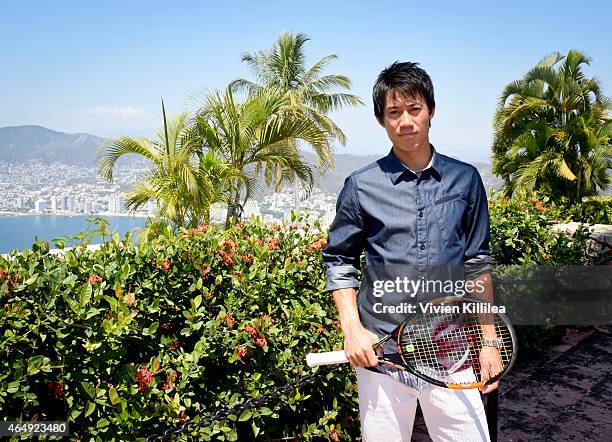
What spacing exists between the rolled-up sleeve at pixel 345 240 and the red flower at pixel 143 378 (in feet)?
2.71

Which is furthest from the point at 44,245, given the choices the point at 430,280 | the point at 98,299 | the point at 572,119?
the point at 572,119

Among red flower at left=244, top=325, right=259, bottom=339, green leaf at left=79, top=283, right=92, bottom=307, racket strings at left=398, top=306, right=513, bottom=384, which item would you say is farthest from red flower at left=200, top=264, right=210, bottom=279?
racket strings at left=398, top=306, right=513, bottom=384

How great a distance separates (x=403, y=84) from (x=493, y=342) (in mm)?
857

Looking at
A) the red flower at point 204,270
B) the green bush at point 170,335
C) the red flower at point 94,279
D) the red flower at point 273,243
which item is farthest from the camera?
the red flower at point 273,243

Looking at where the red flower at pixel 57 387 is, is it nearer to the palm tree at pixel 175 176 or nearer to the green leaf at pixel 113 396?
the green leaf at pixel 113 396

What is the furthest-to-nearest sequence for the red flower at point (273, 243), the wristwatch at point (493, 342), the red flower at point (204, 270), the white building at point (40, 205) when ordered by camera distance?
the white building at point (40, 205), the red flower at point (273, 243), the red flower at point (204, 270), the wristwatch at point (493, 342)

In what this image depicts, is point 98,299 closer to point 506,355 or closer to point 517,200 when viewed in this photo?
point 506,355

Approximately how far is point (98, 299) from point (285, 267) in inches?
37.0

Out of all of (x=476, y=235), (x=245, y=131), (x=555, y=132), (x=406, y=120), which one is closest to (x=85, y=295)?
(x=406, y=120)

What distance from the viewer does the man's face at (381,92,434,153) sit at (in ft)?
5.12

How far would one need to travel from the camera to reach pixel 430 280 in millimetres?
1570

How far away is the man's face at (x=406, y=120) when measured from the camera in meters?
1.56

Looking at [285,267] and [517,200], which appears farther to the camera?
[517,200]

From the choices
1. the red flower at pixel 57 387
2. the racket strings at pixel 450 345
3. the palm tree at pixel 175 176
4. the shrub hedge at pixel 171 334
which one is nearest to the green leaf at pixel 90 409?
the shrub hedge at pixel 171 334
